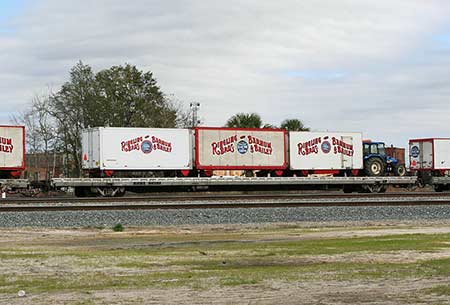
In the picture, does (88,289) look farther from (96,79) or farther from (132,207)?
(96,79)

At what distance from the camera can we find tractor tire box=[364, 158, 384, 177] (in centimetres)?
4300

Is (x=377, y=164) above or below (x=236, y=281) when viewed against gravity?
above

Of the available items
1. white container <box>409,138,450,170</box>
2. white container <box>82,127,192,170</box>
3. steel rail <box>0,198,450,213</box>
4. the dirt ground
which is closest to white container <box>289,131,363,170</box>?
white container <box>82,127,192,170</box>

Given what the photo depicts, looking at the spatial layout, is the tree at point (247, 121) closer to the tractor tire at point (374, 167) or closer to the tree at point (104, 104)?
the tree at point (104, 104)

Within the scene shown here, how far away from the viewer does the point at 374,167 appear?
43.3 meters

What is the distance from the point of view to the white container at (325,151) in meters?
41.4

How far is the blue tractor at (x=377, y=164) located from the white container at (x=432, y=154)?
12.9ft

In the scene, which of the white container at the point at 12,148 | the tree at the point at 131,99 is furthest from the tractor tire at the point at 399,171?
the tree at the point at 131,99

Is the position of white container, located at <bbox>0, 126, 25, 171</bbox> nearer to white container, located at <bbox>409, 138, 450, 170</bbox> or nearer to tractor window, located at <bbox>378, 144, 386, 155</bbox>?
tractor window, located at <bbox>378, 144, 386, 155</bbox>

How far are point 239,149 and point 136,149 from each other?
19.6 ft

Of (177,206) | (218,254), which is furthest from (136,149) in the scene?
(218,254)

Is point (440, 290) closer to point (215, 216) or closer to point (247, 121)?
point (215, 216)

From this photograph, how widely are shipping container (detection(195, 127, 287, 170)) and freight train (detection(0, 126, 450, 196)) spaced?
55 millimetres

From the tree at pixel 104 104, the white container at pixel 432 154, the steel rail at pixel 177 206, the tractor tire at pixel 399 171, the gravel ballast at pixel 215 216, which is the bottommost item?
the gravel ballast at pixel 215 216
